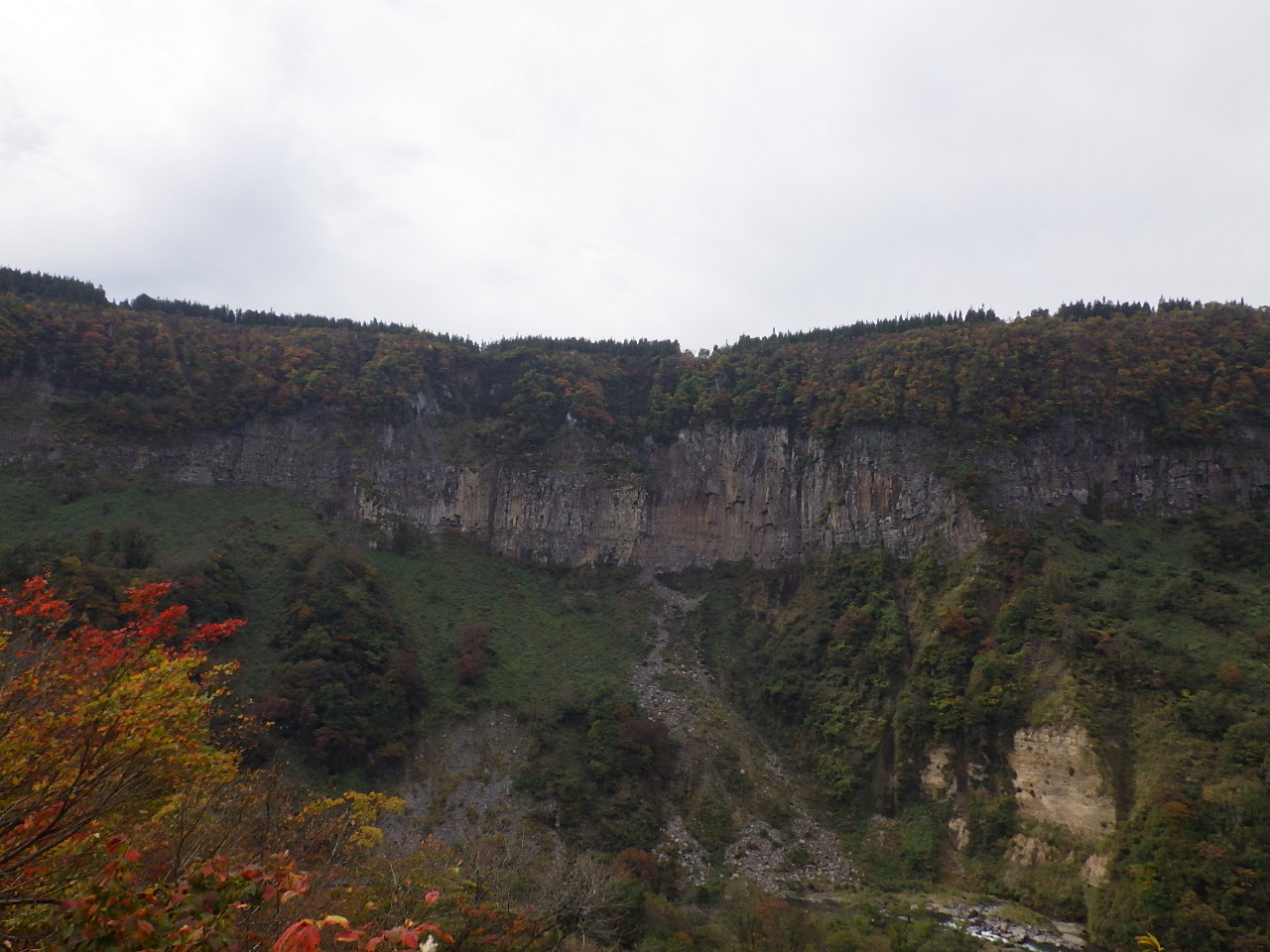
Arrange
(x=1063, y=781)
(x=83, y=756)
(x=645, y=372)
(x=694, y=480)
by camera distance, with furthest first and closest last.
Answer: (x=645, y=372)
(x=694, y=480)
(x=1063, y=781)
(x=83, y=756)

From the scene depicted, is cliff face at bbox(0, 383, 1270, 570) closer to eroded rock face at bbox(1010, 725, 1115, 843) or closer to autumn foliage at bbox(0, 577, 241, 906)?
eroded rock face at bbox(1010, 725, 1115, 843)

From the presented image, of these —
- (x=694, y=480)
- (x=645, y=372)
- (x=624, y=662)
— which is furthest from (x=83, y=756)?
(x=645, y=372)

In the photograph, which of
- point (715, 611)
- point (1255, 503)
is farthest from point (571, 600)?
point (1255, 503)

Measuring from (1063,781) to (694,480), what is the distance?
3489 cm

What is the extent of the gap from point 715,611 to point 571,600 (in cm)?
1115

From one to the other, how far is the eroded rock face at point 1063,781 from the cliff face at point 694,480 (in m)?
15.1

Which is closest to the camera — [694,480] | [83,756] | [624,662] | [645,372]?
[83,756]

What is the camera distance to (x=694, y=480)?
5944cm

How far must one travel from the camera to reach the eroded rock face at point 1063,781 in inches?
1121

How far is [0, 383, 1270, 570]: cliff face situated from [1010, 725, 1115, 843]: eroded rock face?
15.1 m

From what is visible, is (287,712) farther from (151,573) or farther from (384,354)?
(384,354)

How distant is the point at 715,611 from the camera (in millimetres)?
52500

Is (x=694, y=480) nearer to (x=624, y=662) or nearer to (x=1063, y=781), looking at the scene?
(x=624, y=662)

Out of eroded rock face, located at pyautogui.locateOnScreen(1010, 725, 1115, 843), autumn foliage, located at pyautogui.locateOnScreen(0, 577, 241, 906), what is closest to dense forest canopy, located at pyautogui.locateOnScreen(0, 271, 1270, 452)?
eroded rock face, located at pyautogui.locateOnScreen(1010, 725, 1115, 843)
